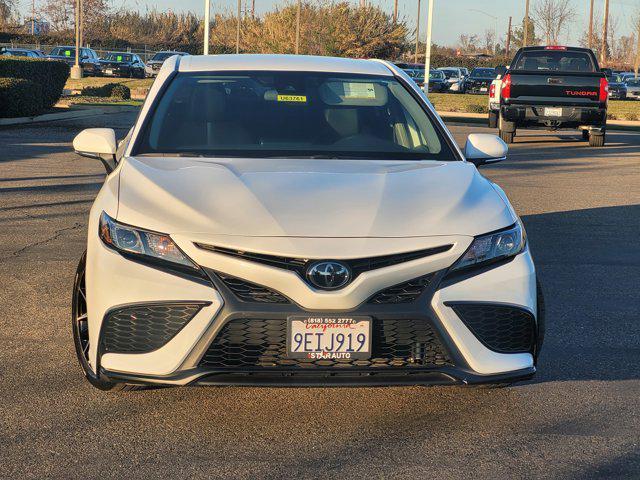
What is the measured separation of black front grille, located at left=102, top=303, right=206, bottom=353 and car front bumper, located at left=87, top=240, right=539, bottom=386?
0.02 m

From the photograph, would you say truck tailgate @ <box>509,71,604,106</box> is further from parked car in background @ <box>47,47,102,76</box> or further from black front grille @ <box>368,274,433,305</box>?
parked car in background @ <box>47,47,102,76</box>

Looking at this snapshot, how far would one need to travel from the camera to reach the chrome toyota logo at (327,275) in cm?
414

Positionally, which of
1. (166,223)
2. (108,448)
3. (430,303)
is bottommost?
(108,448)

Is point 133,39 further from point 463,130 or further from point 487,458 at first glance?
point 487,458

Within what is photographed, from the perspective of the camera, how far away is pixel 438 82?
190 ft

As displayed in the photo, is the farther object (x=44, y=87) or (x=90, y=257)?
(x=44, y=87)

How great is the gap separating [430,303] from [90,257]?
1.44 m

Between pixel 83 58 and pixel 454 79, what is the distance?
2119 centimetres

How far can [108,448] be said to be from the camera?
4.22 m

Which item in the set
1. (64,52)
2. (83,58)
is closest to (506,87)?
(83,58)

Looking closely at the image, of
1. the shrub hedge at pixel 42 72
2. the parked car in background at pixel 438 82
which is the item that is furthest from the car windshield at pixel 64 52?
the shrub hedge at pixel 42 72

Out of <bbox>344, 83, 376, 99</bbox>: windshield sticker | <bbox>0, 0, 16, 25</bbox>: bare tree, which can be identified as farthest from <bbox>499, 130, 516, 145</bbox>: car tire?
<bbox>0, 0, 16, 25</bbox>: bare tree

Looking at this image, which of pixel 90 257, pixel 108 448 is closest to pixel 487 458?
pixel 108 448

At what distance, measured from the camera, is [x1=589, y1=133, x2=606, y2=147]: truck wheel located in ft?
70.8
